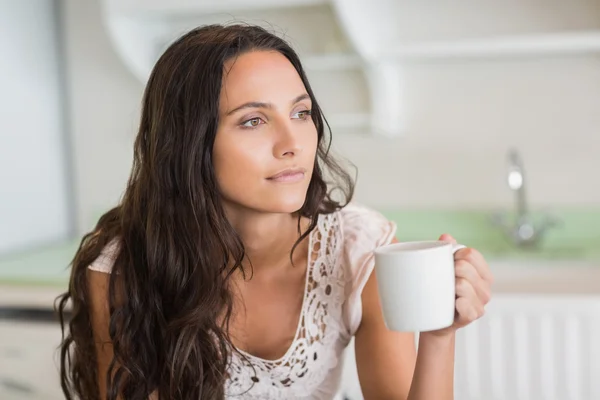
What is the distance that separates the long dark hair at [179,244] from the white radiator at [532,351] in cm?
74

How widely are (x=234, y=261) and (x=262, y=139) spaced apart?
10.6 inches

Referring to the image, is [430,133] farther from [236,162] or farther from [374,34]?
[236,162]

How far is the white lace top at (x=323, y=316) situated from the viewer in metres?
1.20

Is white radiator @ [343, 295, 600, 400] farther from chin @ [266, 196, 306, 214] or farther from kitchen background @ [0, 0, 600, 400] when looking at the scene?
chin @ [266, 196, 306, 214]

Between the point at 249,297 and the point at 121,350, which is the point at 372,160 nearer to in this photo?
the point at 249,297

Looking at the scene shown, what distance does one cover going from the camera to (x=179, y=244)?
1154mm

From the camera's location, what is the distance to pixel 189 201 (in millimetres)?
1129

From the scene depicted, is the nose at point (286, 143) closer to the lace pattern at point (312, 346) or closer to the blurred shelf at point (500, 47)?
the lace pattern at point (312, 346)

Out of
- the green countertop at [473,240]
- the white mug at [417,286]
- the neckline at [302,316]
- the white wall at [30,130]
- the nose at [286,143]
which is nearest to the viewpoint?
the white mug at [417,286]

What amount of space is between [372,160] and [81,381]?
1.44 meters

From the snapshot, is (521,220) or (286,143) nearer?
(286,143)

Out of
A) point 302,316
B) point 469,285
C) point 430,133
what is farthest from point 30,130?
point 469,285

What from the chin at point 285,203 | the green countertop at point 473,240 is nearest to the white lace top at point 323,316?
the chin at point 285,203

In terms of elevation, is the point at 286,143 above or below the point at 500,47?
below
